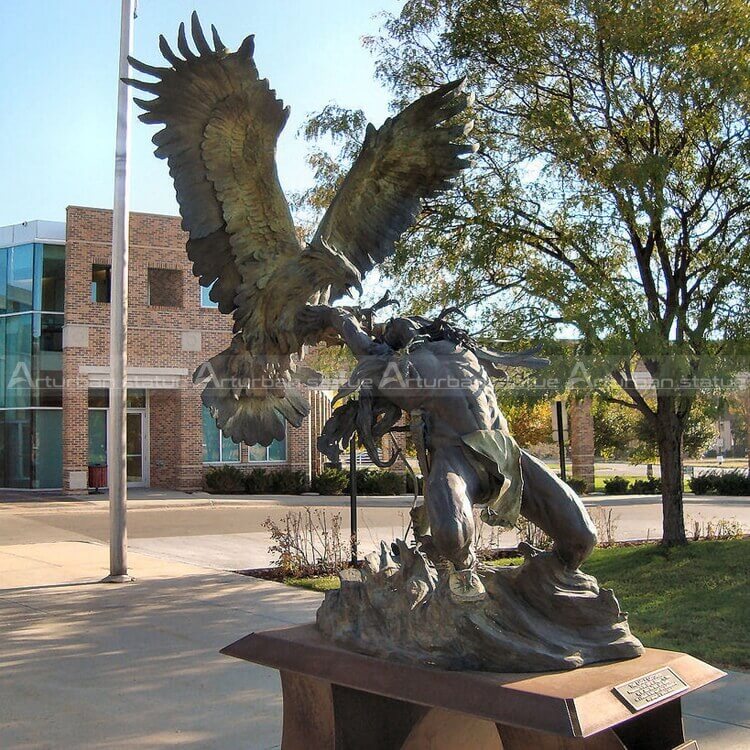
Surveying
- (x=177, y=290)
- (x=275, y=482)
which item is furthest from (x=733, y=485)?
(x=177, y=290)

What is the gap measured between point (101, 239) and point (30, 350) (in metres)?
3.70

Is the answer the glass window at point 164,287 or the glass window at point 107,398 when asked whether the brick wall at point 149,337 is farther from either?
the glass window at point 107,398

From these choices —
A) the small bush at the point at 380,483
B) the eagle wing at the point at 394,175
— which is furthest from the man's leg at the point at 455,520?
the small bush at the point at 380,483

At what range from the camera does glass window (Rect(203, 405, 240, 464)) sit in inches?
1017

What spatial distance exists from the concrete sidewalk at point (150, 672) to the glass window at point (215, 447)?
1439 centimetres

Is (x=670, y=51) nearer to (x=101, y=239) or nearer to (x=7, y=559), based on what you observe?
(x=7, y=559)

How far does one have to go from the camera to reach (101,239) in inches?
934

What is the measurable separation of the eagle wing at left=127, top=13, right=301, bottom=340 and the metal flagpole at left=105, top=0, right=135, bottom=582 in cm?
558

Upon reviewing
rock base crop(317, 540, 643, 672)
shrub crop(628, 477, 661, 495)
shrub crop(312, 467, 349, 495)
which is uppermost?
rock base crop(317, 540, 643, 672)

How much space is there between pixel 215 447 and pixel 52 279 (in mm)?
6524

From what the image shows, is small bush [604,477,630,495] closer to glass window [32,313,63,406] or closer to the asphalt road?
the asphalt road

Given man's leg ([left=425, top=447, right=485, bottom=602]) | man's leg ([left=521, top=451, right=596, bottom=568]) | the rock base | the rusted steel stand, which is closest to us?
the rusted steel stand

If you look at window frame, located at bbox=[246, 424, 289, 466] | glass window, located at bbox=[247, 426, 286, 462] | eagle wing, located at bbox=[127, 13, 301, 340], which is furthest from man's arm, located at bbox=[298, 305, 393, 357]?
glass window, located at bbox=[247, 426, 286, 462]

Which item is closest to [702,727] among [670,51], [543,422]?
[670,51]
